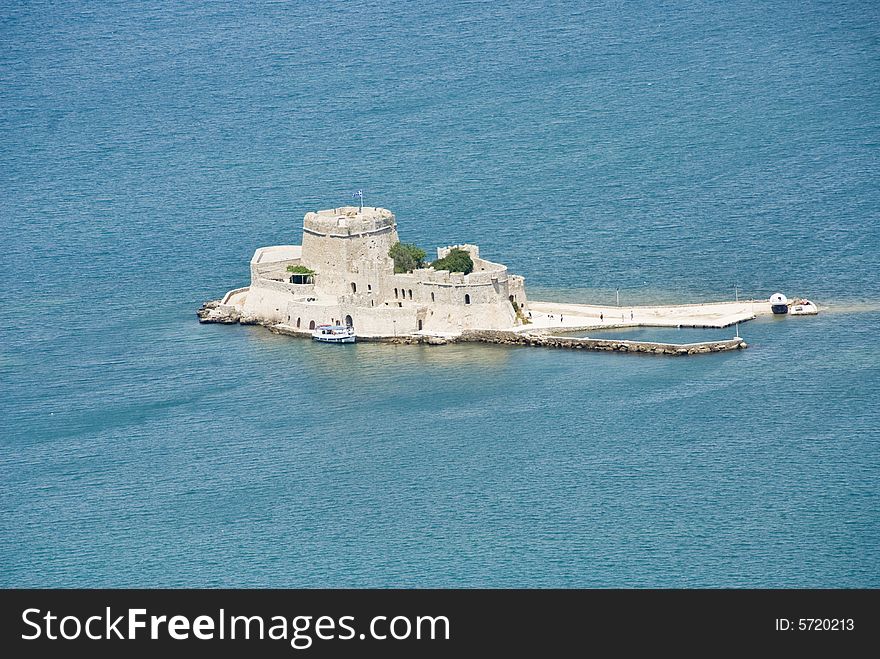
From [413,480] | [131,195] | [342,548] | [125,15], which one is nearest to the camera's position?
[342,548]

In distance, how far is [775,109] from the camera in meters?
137

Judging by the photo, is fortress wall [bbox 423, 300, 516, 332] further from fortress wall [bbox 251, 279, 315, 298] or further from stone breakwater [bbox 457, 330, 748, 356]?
fortress wall [bbox 251, 279, 315, 298]

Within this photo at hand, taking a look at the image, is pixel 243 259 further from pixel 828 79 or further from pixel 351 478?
pixel 828 79

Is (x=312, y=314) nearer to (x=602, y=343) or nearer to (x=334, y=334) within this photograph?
(x=334, y=334)

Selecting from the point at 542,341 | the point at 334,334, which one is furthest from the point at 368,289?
the point at 542,341

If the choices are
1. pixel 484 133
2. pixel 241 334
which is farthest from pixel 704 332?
pixel 484 133

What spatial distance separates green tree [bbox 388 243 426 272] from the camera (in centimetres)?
10000

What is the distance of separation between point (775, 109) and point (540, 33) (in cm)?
2443

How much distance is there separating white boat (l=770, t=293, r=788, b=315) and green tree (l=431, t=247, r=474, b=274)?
42.4ft

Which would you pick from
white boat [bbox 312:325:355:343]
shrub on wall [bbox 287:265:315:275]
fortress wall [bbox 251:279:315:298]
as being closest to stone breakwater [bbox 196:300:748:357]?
white boat [bbox 312:325:355:343]

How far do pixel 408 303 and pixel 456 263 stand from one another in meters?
2.74

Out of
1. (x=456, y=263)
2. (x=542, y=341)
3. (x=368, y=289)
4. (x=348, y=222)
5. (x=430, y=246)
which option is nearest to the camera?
(x=542, y=341)

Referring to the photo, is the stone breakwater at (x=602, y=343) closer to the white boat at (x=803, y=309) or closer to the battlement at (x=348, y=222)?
the white boat at (x=803, y=309)

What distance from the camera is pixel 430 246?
111m
